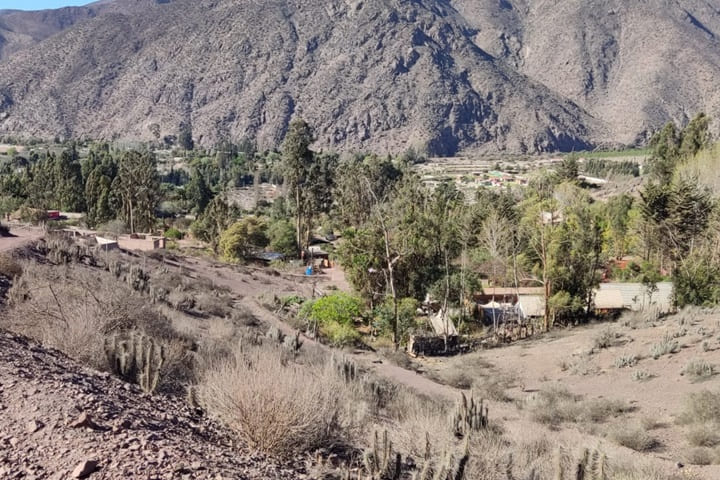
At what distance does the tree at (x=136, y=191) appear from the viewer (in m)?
43.5

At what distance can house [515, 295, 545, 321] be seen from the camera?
2312 centimetres

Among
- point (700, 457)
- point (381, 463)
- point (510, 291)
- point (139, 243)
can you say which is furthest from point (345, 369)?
point (139, 243)

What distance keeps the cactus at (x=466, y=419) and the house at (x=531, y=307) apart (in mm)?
14857

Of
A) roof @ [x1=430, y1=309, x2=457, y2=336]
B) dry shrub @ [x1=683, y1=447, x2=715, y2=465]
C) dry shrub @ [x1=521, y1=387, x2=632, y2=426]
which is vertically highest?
dry shrub @ [x1=683, y1=447, x2=715, y2=465]

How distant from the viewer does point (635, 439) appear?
30.8 feet

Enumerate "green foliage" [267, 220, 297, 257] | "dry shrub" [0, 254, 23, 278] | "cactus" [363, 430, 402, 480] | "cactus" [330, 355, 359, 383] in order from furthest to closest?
"green foliage" [267, 220, 297, 257], "dry shrub" [0, 254, 23, 278], "cactus" [330, 355, 359, 383], "cactus" [363, 430, 402, 480]

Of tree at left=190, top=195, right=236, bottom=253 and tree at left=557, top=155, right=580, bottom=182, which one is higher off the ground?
tree at left=557, top=155, right=580, bottom=182

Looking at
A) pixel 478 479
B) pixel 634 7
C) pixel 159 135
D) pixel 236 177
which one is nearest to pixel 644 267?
pixel 478 479

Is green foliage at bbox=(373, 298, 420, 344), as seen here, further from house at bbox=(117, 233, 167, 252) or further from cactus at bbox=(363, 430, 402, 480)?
house at bbox=(117, 233, 167, 252)

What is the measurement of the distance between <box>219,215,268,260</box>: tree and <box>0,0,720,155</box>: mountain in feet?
321

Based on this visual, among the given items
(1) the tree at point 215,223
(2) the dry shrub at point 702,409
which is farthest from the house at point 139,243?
(2) the dry shrub at point 702,409

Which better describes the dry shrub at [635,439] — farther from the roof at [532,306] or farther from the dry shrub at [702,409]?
the roof at [532,306]

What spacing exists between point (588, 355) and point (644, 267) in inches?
621

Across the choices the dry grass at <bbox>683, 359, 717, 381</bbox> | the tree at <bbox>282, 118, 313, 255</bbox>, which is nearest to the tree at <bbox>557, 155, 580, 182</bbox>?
the tree at <bbox>282, 118, 313, 255</bbox>
